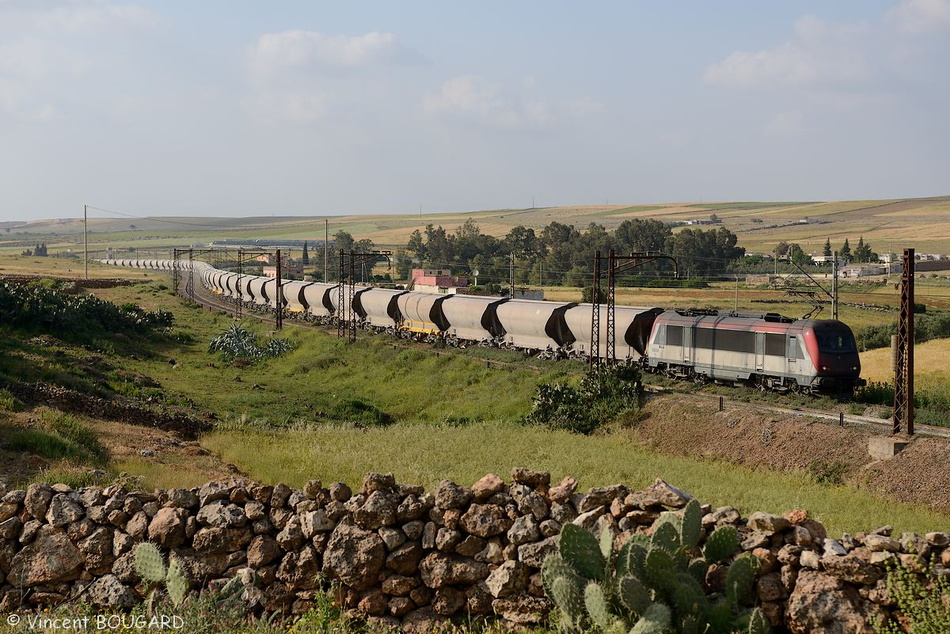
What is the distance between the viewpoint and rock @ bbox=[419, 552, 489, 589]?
404 inches

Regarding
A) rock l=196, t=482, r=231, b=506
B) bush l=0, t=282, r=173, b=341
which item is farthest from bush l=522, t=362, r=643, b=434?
bush l=0, t=282, r=173, b=341

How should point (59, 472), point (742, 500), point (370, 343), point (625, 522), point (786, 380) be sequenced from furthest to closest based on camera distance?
point (370, 343)
point (786, 380)
point (742, 500)
point (59, 472)
point (625, 522)

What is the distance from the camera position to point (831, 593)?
8727 mm

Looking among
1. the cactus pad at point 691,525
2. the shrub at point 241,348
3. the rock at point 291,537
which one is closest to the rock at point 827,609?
the cactus pad at point 691,525

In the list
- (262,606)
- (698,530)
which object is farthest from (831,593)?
(262,606)

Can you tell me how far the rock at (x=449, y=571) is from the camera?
33.7 feet

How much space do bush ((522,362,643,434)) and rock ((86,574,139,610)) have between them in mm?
20698

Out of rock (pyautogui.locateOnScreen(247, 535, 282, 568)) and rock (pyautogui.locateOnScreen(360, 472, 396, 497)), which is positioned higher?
rock (pyautogui.locateOnScreen(360, 472, 396, 497))

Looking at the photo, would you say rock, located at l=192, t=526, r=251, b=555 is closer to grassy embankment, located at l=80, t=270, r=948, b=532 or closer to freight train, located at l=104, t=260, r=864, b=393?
grassy embankment, located at l=80, t=270, r=948, b=532

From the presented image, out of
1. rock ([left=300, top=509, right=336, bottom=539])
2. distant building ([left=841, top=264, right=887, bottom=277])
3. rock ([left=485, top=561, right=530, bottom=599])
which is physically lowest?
rock ([left=485, top=561, right=530, bottom=599])

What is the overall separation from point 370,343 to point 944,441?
3437 centimetres

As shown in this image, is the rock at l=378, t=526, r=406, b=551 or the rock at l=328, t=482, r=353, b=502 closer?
the rock at l=378, t=526, r=406, b=551

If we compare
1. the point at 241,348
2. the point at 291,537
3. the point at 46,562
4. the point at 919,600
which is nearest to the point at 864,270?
the point at 241,348

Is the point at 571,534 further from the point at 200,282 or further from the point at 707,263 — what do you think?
the point at 200,282
